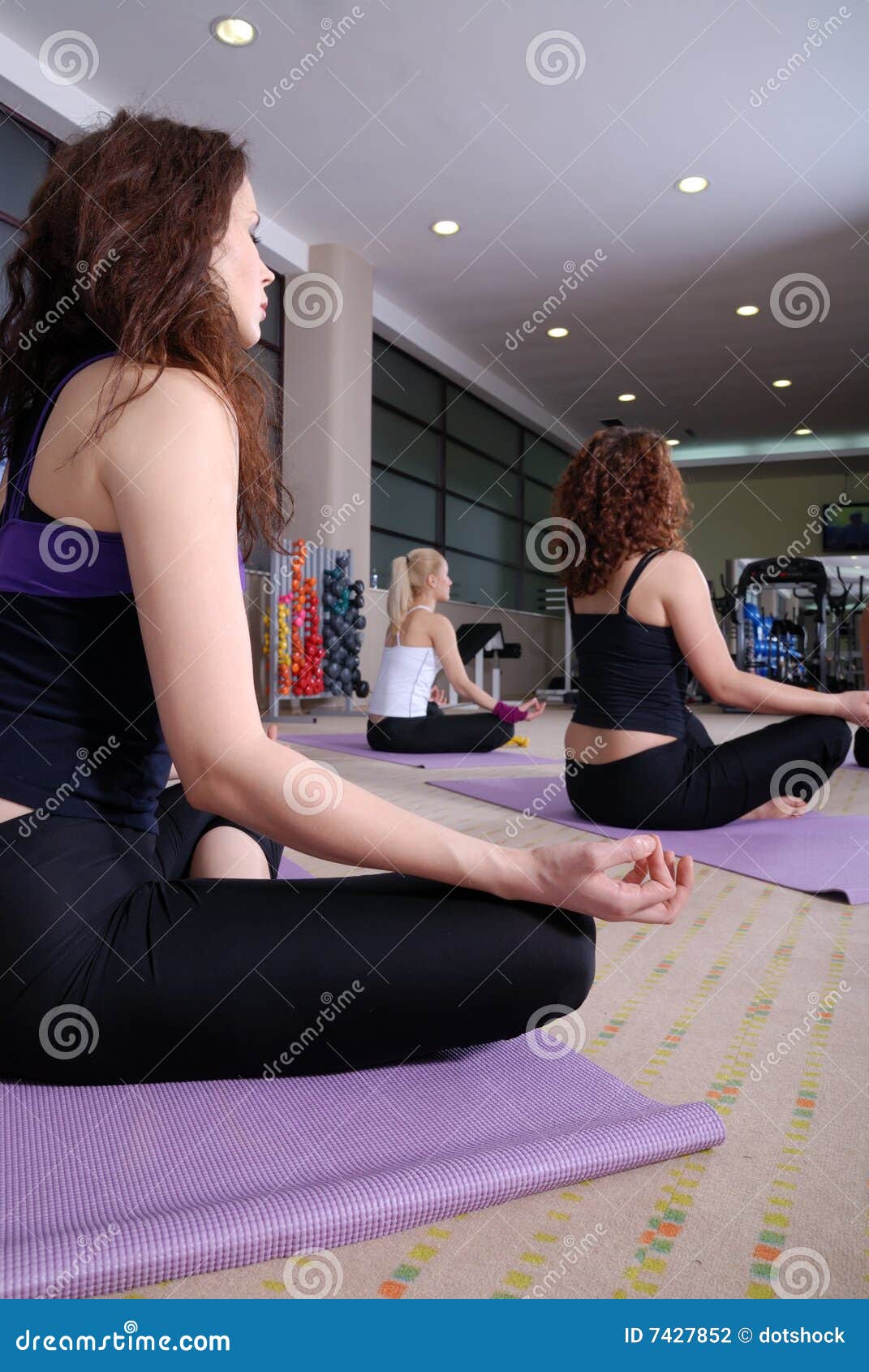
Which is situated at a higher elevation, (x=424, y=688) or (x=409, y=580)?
(x=409, y=580)

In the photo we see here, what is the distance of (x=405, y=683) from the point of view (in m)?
4.21

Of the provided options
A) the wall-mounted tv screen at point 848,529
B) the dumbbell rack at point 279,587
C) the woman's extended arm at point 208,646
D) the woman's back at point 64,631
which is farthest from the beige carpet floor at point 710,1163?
the wall-mounted tv screen at point 848,529

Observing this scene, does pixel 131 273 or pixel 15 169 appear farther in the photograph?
pixel 15 169

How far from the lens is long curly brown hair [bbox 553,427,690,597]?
2.31 meters

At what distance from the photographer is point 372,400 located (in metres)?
7.44

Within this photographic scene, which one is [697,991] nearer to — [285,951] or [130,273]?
[285,951]

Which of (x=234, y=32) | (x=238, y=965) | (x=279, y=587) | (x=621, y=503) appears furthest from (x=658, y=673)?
(x=279, y=587)

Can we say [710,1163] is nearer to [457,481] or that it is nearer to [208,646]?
[208,646]

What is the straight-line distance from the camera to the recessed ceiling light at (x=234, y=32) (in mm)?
4234

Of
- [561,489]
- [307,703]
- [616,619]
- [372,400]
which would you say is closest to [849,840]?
[616,619]

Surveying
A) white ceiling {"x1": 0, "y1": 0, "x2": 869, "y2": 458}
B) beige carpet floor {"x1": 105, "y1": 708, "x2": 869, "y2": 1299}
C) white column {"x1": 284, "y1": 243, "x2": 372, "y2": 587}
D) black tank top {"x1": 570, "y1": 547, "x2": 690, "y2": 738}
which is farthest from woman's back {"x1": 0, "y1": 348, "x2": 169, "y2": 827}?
white column {"x1": 284, "y1": 243, "x2": 372, "y2": 587}

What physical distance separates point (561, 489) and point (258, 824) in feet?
5.96

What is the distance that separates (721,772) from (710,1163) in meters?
1.53

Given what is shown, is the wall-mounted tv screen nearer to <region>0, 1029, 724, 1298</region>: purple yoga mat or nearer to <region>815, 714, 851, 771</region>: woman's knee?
<region>815, 714, 851, 771</region>: woman's knee
